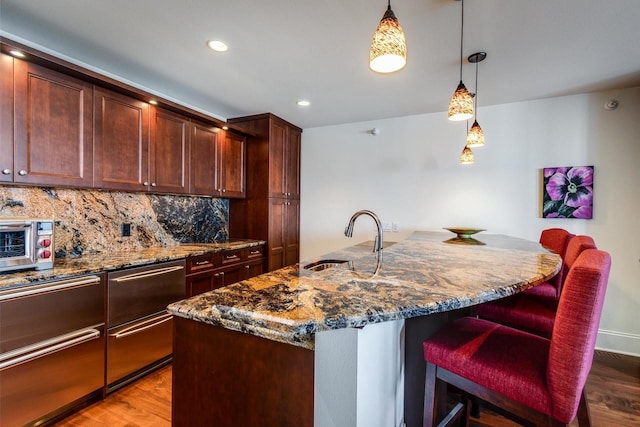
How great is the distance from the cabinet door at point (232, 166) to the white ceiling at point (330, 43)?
58cm

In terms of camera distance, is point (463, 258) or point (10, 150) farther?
point (10, 150)

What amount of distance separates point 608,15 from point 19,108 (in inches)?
142

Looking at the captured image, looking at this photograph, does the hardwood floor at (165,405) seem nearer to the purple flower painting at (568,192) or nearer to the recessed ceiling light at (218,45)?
the purple flower painting at (568,192)

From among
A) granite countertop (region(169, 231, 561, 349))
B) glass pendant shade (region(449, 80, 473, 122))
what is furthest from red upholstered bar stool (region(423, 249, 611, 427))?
glass pendant shade (region(449, 80, 473, 122))

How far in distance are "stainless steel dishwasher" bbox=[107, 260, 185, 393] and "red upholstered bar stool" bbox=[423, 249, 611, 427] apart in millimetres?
1991

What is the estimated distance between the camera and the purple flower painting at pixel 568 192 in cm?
279

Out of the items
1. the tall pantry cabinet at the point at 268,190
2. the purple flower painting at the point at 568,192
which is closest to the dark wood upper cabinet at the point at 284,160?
the tall pantry cabinet at the point at 268,190

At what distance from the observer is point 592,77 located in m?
2.48

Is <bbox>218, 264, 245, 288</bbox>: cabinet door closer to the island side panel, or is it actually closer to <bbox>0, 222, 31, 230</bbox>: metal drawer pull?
<bbox>0, 222, 31, 230</bbox>: metal drawer pull

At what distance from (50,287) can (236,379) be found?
1.48 meters

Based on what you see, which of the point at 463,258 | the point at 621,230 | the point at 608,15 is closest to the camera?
the point at 463,258

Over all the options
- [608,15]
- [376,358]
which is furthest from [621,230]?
[376,358]

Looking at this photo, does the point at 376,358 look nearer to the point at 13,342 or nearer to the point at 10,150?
the point at 13,342

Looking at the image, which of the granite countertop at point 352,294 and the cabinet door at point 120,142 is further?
the cabinet door at point 120,142
